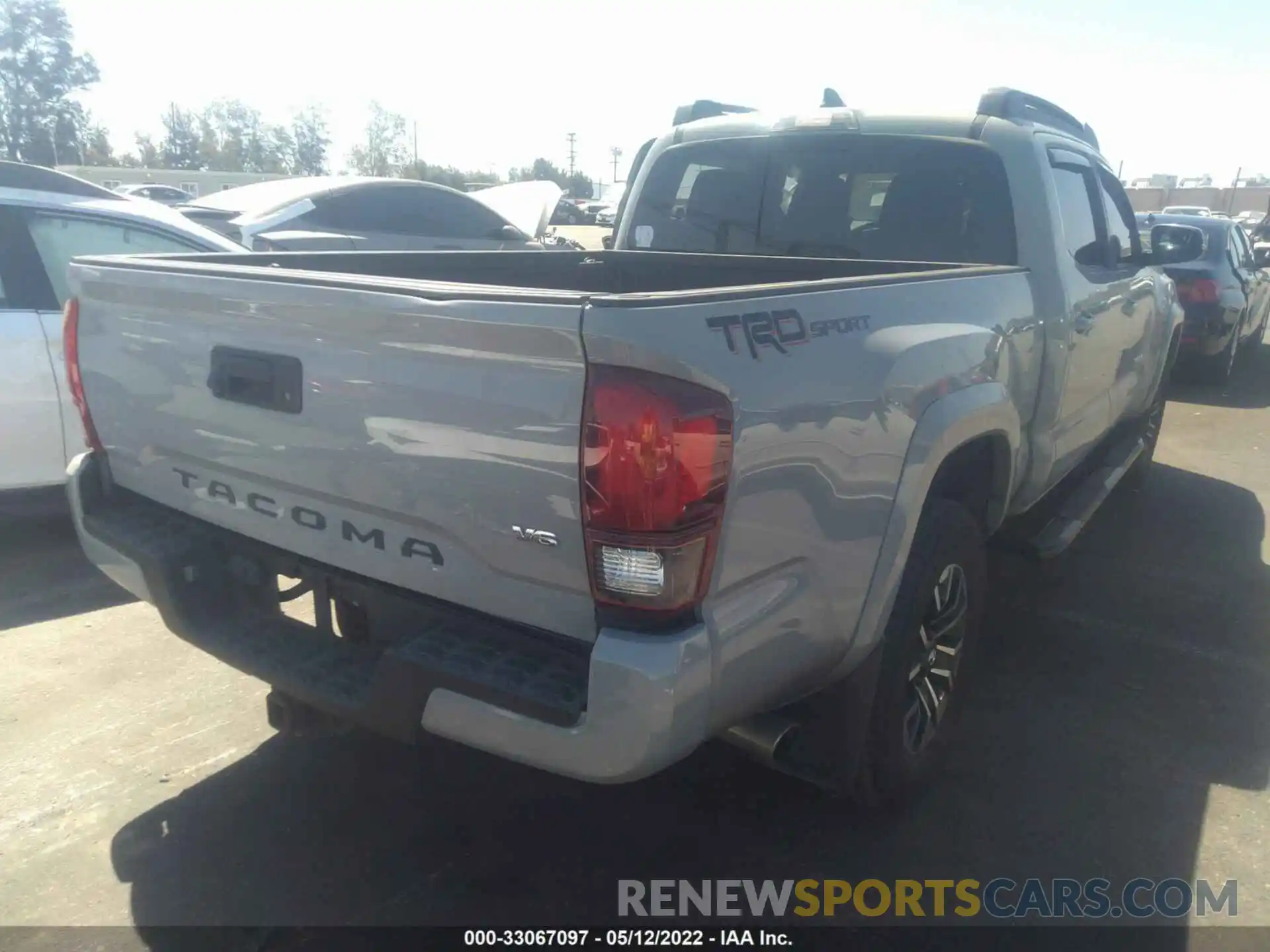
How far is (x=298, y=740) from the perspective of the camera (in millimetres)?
3242

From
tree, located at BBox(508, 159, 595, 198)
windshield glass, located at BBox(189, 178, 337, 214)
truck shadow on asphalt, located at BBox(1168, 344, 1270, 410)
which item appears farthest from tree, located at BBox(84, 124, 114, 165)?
truck shadow on asphalt, located at BBox(1168, 344, 1270, 410)

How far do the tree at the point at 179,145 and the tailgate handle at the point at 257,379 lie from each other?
3308 inches

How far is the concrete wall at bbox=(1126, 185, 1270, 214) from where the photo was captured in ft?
188

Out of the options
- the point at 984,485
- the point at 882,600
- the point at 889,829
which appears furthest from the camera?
the point at 984,485

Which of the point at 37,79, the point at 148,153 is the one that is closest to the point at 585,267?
the point at 37,79

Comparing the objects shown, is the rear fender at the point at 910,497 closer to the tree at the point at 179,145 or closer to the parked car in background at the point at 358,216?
the parked car in background at the point at 358,216

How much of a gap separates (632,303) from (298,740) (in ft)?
7.01

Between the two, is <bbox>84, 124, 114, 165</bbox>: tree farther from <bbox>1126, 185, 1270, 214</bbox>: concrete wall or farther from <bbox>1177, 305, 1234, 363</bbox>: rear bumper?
<bbox>1177, 305, 1234, 363</bbox>: rear bumper

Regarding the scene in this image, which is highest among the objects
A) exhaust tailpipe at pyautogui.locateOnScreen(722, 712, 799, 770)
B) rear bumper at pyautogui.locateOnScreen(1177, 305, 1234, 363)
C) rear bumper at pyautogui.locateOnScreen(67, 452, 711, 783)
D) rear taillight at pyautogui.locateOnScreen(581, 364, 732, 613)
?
rear taillight at pyautogui.locateOnScreen(581, 364, 732, 613)

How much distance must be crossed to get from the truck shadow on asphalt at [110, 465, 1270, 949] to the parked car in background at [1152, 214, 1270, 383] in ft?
23.0

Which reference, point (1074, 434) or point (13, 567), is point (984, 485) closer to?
point (1074, 434)

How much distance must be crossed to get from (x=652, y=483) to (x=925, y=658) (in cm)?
138

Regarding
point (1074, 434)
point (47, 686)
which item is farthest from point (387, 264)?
point (1074, 434)

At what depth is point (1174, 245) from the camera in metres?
5.24
